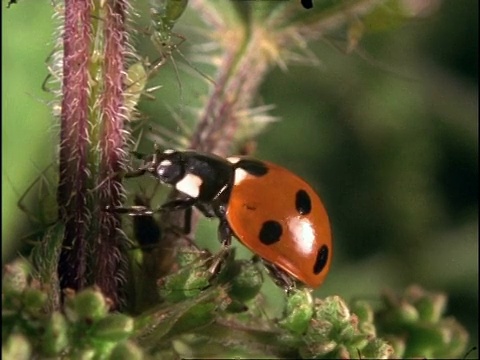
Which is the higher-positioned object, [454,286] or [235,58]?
[235,58]

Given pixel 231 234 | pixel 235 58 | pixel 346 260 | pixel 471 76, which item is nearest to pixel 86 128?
pixel 231 234

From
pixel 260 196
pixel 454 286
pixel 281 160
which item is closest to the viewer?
pixel 260 196

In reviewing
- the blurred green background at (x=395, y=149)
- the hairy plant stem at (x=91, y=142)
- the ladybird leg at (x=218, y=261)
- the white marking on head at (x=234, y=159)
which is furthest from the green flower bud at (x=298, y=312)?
the blurred green background at (x=395, y=149)

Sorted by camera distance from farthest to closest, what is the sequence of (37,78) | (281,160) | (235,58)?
(281,160)
(37,78)
(235,58)

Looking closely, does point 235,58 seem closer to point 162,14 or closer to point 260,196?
point 260,196

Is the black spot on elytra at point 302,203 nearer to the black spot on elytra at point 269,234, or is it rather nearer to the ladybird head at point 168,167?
the black spot on elytra at point 269,234

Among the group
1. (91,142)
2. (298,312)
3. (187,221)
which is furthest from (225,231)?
(91,142)

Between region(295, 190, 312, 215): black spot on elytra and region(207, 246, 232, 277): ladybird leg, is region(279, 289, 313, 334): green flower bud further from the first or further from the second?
region(295, 190, 312, 215): black spot on elytra

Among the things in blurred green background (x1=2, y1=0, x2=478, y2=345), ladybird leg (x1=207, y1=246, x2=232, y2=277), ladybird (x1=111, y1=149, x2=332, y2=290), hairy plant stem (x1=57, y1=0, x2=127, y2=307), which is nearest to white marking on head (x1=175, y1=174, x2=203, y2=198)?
ladybird (x1=111, y1=149, x2=332, y2=290)
